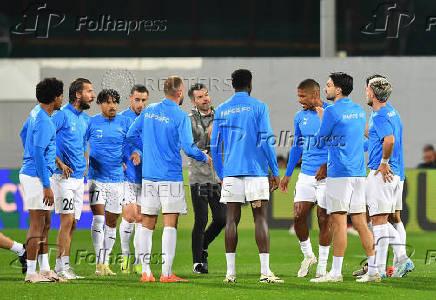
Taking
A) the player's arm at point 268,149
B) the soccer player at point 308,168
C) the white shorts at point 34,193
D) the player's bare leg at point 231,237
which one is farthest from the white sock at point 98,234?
the player's arm at point 268,149

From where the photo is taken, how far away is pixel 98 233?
1210 centimetres

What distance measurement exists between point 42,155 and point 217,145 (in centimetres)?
191

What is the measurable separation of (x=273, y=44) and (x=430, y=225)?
1128cm

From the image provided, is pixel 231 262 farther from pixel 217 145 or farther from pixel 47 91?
pixel 47 91

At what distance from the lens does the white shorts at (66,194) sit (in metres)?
11.1

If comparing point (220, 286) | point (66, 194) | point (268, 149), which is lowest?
point (220, 286)

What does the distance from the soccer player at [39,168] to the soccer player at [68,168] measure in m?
0.41

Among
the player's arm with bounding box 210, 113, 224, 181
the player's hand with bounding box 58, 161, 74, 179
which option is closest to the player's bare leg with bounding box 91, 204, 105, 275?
the player's hand with bounding box 58, 161, 74, 179

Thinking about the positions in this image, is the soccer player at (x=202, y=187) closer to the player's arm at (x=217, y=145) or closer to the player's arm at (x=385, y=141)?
the player's arm at (x=217, y=145)

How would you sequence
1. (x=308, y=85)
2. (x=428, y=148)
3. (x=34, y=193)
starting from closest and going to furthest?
(x=34, y=193) < (x=308, y=85) < (x=428, y=148)

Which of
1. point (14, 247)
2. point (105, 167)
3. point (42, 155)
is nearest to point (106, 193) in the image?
point (105, 167)

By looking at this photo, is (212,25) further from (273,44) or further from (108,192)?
(108,192)

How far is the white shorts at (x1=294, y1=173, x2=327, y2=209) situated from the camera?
445 inches

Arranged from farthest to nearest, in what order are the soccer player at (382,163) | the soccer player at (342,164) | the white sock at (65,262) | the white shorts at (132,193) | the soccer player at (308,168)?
1. the white shorts at (132,193)
2. the white sock at (65,262)
3. the soccer player at (308,168)
4. the soccer player at (382,163)
5. the soccer player at (342,164)
